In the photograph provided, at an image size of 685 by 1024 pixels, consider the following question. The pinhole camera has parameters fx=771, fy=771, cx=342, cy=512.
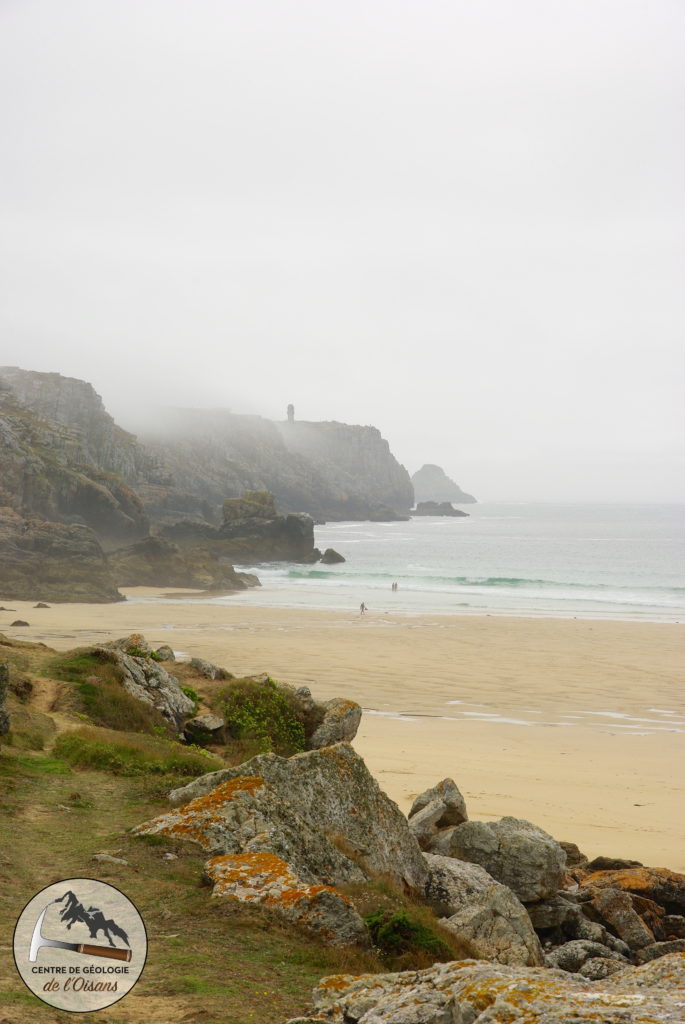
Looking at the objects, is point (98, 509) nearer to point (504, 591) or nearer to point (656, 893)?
point (504, 591)

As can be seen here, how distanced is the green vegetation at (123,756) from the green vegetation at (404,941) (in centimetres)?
476

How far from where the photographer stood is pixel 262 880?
6.27 m

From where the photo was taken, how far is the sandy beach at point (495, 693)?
46.1 ft

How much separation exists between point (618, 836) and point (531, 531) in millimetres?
132352

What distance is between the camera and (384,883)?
7133 mm

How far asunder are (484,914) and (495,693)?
18244mm

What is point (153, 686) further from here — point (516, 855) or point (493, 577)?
point (493, 577)

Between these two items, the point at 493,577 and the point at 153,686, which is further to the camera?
the point at 493,577

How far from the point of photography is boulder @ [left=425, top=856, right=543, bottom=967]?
23.0ft

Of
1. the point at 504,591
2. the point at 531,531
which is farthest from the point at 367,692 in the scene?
the point at 531,531

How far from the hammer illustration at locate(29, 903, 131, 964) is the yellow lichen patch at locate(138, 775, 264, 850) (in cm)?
317

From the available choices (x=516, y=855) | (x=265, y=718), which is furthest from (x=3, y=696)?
(x=516, y=855)

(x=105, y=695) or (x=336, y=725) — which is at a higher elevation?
(x=105, y=695)

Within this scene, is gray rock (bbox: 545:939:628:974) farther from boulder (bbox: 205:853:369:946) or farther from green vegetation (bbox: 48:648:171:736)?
green vegetation (bbox: 48:648:171:736)
